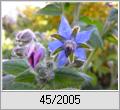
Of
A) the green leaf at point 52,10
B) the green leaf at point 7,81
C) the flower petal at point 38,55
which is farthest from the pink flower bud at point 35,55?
the green leaf at point 52,10

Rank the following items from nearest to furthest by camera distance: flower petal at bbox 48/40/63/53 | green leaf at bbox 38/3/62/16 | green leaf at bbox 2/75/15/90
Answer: flower petal at bbox 48/40/63/53
green leaf at bbox 2/75/15/90
green leaf at bbox 38/3/62/16

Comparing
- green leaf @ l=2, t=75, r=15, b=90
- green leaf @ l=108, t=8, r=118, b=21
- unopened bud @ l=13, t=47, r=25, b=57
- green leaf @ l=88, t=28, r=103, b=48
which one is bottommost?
green leaf @ l=2, t=75, r=15, b=90

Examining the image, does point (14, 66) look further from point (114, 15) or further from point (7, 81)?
point (114, 15)

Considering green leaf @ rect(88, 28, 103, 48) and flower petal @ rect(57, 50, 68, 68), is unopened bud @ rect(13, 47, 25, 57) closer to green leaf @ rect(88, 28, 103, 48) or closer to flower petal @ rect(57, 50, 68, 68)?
flower petal @ rect(57, 50, 68, 68)

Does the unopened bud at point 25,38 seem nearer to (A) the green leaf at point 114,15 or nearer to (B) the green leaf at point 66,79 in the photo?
(B) the green leaf at point 66,79

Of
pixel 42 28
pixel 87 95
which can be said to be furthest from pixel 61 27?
pixel 42 28

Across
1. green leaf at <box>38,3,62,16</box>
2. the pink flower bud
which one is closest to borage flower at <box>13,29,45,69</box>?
the pink flower bud

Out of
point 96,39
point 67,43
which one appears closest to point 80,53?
point 67,43

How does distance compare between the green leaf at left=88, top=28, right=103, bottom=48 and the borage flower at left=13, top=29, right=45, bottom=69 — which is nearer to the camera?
the borage flower at left=13, top=29, right=45, bottom=69
